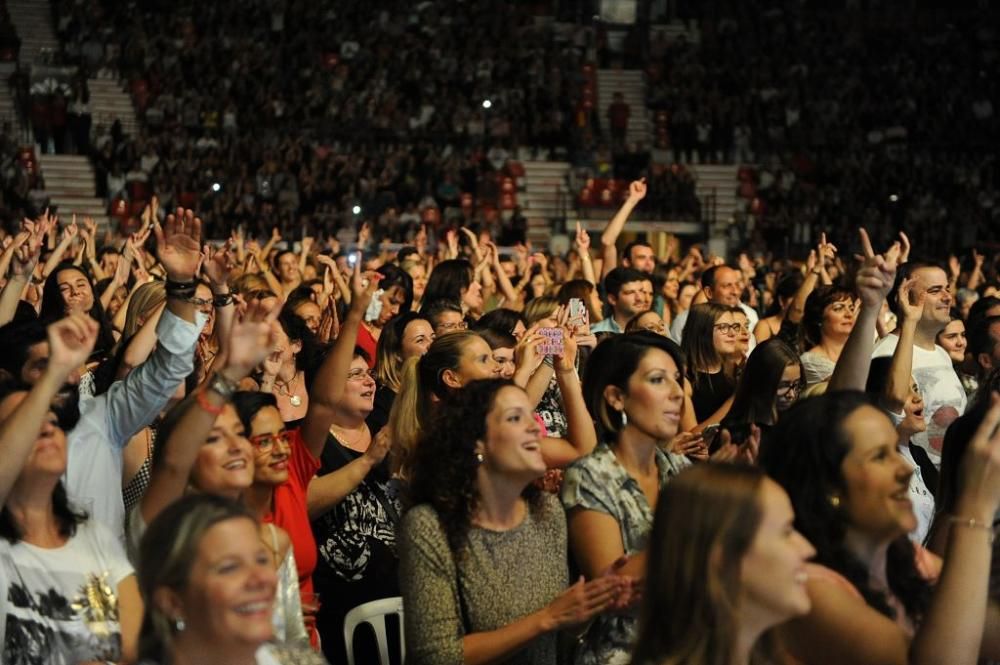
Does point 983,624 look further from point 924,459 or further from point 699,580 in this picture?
point 924,459

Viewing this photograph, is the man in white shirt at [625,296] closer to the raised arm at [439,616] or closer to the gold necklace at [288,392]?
the gold necklace at [288,392]

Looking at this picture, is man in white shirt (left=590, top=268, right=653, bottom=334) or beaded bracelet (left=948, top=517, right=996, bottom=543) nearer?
beaded bracelet (left=948, top=517, right=996, bottom=543)

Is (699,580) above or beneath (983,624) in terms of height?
above

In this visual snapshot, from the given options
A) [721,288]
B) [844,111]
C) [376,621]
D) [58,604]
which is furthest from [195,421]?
[844,111]

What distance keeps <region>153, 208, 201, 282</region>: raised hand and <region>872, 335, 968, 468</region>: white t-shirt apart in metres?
2.65

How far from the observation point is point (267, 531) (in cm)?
374

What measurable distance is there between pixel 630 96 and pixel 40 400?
25.0 metres

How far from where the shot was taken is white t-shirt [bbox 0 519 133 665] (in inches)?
125

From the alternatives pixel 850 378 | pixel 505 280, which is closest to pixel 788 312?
pixel 505 280

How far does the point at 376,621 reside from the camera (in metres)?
4.24

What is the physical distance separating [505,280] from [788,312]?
220 centimetres

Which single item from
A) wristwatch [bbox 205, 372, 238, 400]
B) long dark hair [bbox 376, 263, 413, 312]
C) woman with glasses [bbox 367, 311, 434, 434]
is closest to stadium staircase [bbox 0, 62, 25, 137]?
long dark hair [bbox 376, 263, 413, 312]

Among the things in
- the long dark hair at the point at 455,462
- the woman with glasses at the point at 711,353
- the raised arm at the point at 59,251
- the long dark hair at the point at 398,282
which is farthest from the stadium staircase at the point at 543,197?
the long dark hair at the point at 455,462

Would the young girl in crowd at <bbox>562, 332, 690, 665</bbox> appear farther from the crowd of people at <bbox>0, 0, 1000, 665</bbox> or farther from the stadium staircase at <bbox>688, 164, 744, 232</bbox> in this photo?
the stadium staircase at <bbox>688, 164, 744, 232</bbox>
